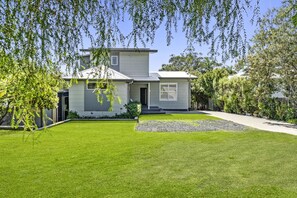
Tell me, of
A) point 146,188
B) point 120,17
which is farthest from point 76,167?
point 120,17

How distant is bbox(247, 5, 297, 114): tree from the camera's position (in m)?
16.4

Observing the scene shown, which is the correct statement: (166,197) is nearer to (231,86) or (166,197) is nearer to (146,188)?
(146,188)

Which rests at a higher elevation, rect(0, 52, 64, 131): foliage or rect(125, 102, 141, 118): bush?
rect(0, 52, 64, 131): foliage

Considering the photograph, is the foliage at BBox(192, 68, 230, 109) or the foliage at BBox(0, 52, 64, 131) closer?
the foliage at BBox(0, 52, 64, 131)

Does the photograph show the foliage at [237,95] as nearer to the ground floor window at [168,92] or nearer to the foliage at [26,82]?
the ground floor window at [168,92]

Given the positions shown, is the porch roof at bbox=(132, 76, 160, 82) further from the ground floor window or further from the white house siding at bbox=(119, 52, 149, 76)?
the ground floor window

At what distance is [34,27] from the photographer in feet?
6.64

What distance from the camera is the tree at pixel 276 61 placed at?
16359mm

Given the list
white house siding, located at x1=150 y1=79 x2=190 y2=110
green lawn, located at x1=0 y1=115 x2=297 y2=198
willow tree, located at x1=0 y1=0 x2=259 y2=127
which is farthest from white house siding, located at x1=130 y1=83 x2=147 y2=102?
willow tree, located at x1=0 y1=0 x2=259 y2=127

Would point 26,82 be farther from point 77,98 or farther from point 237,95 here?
point 237,95

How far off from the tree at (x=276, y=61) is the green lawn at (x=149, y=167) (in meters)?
6.82

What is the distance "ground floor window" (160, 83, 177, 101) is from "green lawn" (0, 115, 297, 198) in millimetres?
16272

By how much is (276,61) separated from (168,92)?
42.1 ft

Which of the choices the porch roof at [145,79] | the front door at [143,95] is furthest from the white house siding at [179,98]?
the porch roof at [145,79]
